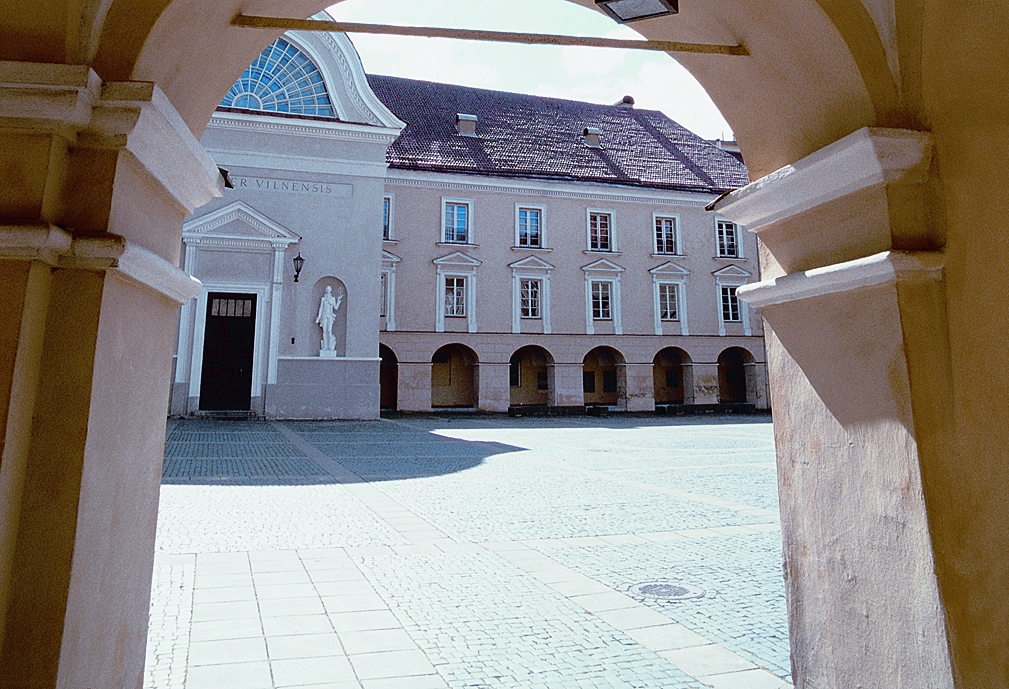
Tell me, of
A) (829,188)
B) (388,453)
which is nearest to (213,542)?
(829,188)

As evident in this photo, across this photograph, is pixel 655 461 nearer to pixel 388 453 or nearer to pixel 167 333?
pixel 388 453

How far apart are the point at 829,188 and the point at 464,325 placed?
992 inches

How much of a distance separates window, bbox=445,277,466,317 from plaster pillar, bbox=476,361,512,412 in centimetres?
247

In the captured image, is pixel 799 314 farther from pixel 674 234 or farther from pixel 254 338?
pixel 674 234

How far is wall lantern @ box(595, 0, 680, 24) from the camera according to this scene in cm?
256

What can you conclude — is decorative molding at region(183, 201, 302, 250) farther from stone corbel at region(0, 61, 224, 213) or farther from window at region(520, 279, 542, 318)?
stone corbel at region(0, 61, 224, 213)

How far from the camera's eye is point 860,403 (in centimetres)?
239

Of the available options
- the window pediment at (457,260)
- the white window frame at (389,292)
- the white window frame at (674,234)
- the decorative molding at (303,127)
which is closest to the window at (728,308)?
the white window frame at (674,234)

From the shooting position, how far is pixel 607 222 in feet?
97.7

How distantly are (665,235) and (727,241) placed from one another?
10.9 ft

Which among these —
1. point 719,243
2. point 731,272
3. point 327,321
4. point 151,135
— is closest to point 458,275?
point 327,321

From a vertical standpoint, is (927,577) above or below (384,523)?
above

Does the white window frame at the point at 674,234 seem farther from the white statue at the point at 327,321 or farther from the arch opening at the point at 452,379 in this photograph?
the white statue at the point at 327,321

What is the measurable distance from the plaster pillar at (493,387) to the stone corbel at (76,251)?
25.5m
